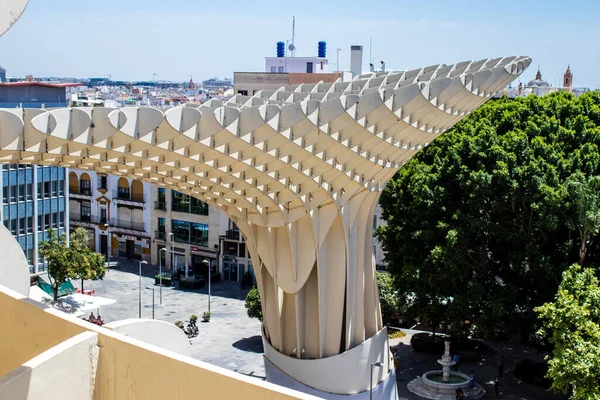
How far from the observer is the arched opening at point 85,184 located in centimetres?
6494

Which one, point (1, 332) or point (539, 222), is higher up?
point (1, 332)

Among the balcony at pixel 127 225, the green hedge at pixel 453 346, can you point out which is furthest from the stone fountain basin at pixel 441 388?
the balcony at pixel 127 225

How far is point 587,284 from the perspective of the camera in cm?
2823

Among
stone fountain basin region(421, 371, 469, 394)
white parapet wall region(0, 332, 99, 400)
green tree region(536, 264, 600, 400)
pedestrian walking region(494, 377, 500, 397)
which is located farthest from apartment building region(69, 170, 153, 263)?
white parapet wall region(0, 332, 99, 400)

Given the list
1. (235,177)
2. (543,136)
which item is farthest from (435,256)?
(235,177)

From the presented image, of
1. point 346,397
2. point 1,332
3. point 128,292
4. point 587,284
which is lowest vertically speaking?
point 128,292

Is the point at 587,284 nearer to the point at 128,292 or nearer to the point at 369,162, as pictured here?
the point at 369,162

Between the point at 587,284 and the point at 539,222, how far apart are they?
4.60m

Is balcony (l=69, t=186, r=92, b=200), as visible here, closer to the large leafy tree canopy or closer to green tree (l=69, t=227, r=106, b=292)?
green tree (l=69, t=227, r=106, b=292)

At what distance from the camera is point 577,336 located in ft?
86.7

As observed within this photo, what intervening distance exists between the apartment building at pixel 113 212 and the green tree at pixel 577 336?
129 ft

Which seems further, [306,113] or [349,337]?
[349,337]

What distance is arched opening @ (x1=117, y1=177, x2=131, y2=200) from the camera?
205 ft

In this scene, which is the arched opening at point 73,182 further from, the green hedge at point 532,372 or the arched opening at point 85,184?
the green hedge at point 532,372
